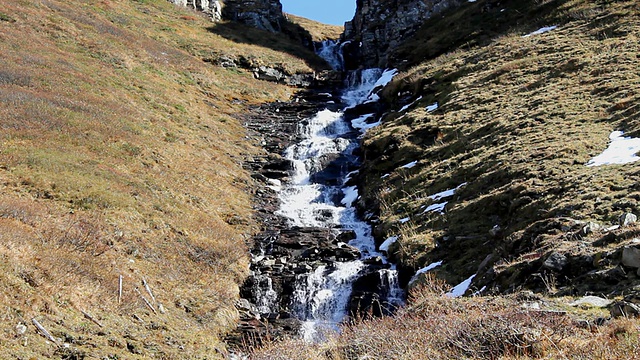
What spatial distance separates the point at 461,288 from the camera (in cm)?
1293

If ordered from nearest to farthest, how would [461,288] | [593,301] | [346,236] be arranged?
[593,301], [461,288], [346,236]

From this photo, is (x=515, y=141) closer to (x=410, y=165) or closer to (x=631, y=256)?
(x=410, y=165)

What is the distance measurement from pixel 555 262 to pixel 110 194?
1517 cm

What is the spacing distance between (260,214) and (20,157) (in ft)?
34.9

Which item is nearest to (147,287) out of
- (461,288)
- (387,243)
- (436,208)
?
(461,288)

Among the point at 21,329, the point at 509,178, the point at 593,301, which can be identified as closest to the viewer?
the point at 593,301

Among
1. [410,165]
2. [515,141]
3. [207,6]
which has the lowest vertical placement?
[410,165]

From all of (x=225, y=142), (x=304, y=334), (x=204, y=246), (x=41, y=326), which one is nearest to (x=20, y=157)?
(x=204, y=246)

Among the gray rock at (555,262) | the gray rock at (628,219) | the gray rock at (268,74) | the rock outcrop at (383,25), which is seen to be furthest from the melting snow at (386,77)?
the gray rock at (555,262)

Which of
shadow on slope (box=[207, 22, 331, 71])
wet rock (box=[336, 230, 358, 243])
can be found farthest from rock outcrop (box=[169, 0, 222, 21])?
wet rock (box=[336, 230, 358, 243])

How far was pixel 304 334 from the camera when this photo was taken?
51.9ft

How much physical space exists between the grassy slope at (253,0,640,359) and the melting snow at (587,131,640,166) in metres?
0.45

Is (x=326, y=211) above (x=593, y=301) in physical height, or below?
below

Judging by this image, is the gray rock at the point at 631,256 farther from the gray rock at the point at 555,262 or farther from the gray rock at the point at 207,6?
the gray rock at the point at 207,6
